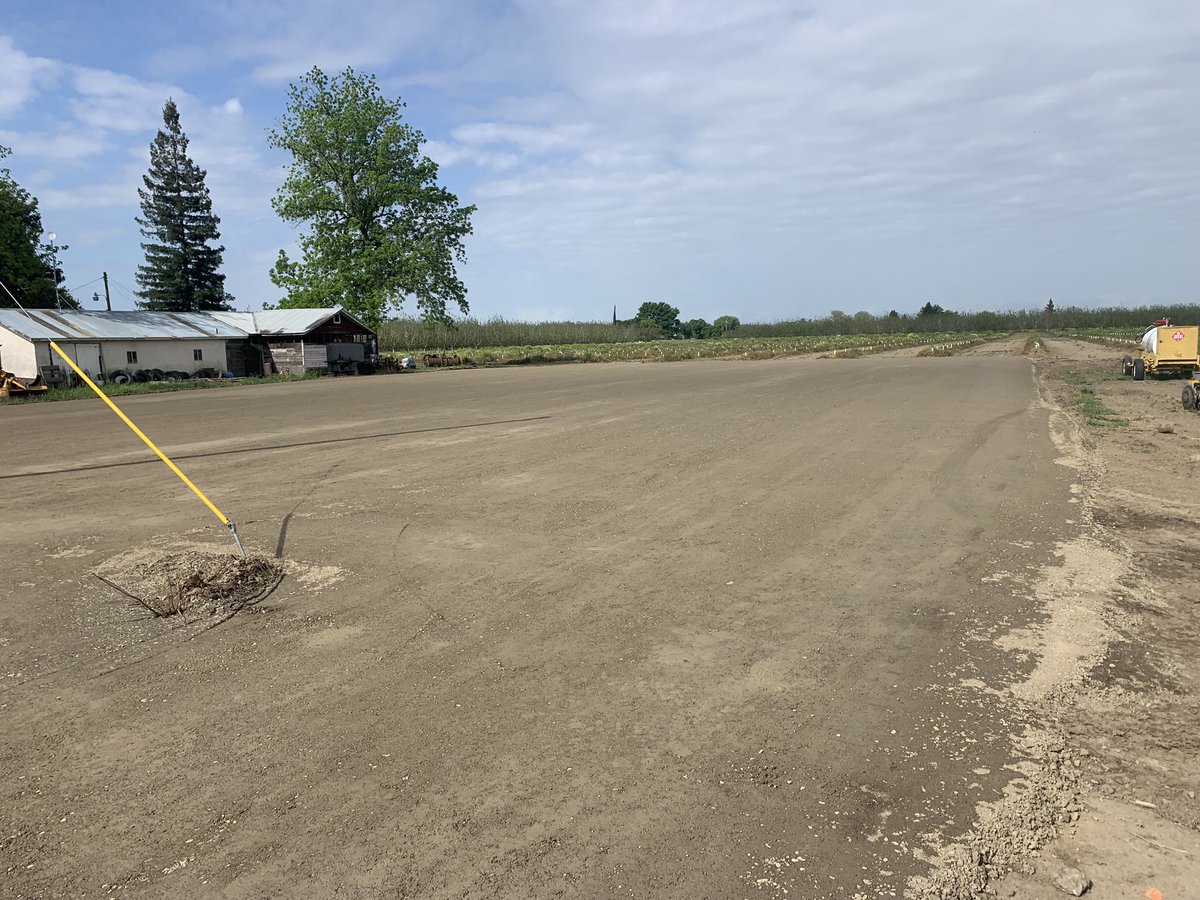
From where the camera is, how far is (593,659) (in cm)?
471

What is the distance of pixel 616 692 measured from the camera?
14.0 ft

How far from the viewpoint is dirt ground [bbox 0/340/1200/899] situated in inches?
116

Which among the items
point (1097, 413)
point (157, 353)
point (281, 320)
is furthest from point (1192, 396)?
point (281, 320)

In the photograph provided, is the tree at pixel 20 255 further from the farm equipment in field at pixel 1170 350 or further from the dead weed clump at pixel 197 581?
the farm equipment in field at pixel 1170 350

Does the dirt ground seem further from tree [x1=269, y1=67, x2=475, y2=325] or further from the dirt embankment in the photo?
tree [x1=269, y1=67, x2=475, y2=325]

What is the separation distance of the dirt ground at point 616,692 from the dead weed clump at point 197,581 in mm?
150

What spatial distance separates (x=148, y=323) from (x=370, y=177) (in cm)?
1761

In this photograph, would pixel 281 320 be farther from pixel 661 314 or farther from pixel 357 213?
pixel 661 314

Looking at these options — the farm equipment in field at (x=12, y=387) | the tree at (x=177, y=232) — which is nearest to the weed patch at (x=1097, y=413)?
the farm equipment in field at (x=12, y=387)

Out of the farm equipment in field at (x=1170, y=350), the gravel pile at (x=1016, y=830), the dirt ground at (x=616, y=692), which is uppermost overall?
the farm equipment in field at (x=1170, y=350)

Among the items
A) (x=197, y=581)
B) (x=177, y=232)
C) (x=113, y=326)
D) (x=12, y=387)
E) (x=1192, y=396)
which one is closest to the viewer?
(x=197, y=581)

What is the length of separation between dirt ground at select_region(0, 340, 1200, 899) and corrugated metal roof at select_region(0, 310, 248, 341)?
28.2 m

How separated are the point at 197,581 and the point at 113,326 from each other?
3743cm

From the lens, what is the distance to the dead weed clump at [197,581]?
5.75 meters
